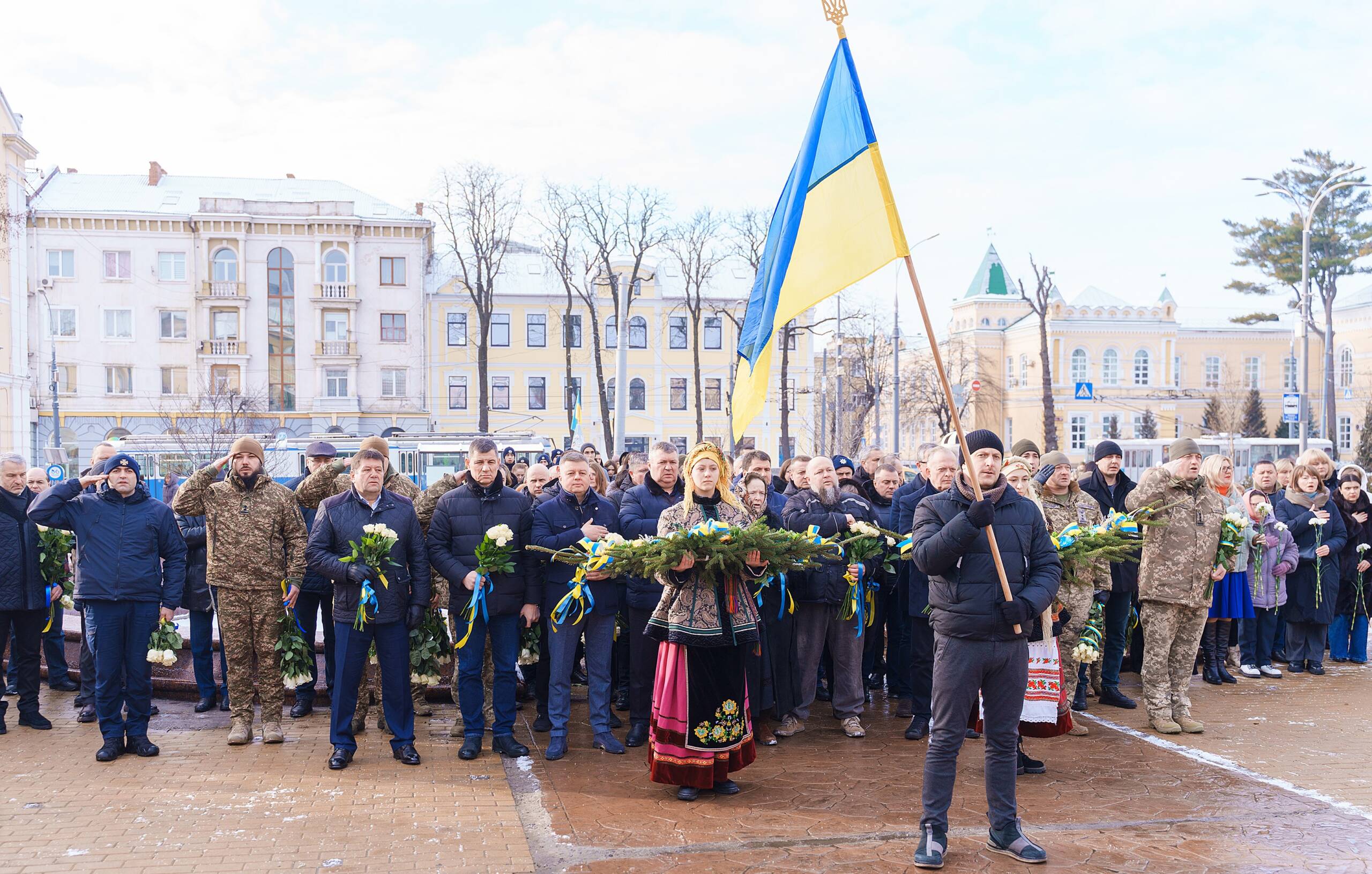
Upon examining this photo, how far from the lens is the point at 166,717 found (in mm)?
8758

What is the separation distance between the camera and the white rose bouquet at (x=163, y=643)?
25.8 ft

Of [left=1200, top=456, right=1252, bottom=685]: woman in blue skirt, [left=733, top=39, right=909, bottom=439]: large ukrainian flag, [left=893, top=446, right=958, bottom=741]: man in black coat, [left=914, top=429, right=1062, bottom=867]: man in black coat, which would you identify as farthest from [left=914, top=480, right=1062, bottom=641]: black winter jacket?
[left=1200, top=456, right=1252, bottom=685]: woman in blue skirt

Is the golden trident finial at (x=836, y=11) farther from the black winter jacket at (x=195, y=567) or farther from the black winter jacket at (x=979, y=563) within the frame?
the black winter jacket at (x=195, y=567)

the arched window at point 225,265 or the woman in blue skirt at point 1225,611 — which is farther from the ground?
the arched window at point 225,265

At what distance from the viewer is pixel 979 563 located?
5605 mm

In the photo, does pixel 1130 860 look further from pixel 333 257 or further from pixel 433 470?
pixel 333 257

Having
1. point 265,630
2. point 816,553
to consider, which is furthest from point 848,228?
point 265,630

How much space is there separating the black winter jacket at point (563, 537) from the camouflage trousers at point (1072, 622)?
3.47 metres

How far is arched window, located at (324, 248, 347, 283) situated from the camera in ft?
163

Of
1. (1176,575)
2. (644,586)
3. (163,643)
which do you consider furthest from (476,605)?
(1176,575)

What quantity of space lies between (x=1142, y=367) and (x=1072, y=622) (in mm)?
62957

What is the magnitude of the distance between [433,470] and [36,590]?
2598cm

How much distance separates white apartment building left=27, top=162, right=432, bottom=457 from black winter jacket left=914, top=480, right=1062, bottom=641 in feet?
148

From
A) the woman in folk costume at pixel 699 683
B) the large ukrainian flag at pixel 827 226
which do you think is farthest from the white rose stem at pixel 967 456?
the woman in folk costume at pixel 699 683
